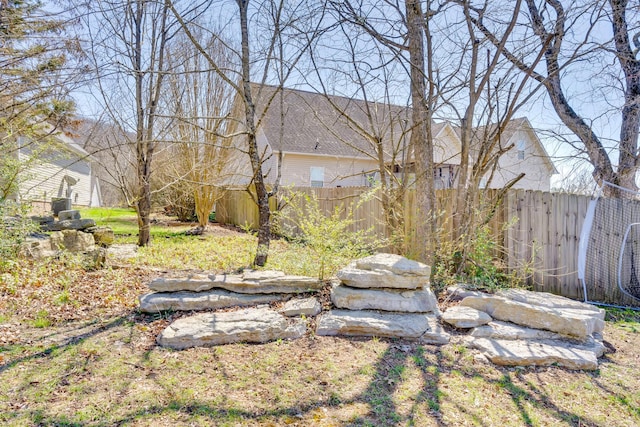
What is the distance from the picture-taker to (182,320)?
3621 mm

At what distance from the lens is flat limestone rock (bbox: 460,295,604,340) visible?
12.1 feet

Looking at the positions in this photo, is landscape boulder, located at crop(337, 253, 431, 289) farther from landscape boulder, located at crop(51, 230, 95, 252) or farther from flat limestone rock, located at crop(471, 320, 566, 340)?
landscape boulder, located at crop(51, 230, 95, 252)

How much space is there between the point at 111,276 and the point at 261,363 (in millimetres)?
3346

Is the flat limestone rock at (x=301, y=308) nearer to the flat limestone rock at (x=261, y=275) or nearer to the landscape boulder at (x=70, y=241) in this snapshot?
the flat limestone rock at (x=261, y=275)

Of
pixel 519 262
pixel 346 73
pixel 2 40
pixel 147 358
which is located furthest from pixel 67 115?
pixel 519 262

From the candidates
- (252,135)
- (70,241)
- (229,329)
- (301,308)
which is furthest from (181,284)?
(70,241)

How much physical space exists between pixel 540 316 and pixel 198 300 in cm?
342

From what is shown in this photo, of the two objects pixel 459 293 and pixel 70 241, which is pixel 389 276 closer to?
pixel 459 293

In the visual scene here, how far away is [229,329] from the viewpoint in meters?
3.46

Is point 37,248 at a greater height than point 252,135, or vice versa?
point 252,135

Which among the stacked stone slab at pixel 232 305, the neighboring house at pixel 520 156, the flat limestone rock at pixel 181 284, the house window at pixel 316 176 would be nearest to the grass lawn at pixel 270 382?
the stacked stone slab at pixel 232 305

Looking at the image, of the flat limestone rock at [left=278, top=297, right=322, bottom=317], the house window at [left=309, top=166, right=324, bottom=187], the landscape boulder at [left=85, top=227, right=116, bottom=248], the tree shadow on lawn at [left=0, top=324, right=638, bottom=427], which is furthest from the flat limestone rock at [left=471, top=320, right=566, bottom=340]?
the house window at [left=309, top=166, right=324, bottom=187]

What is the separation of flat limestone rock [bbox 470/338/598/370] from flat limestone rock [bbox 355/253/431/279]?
811 millimetres

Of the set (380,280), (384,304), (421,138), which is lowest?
(384,304)
